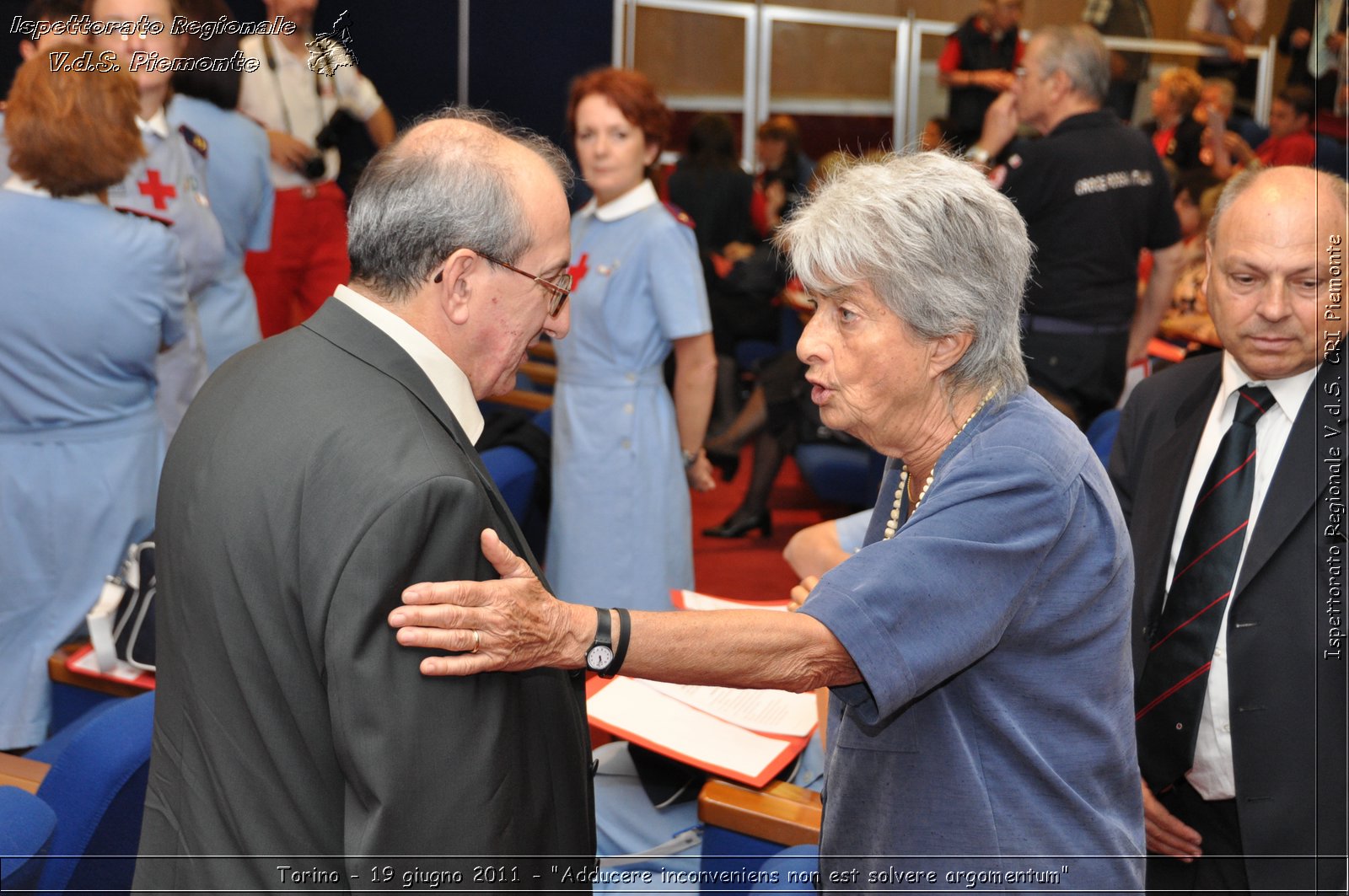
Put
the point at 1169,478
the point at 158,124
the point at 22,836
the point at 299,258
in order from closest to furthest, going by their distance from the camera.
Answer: the point at 22,836 < the point at 1169,478 < the point at 158,124 < the point at 299,258

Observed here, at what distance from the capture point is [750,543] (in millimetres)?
5566

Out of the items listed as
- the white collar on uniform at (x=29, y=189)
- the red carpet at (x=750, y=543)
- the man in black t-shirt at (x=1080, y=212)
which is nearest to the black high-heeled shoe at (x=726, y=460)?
the red carpet at (x=750, y=543)

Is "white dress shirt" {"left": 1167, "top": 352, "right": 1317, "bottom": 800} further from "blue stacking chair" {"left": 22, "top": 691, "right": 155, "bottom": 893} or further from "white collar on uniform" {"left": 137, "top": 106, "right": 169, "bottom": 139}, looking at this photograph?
"white collar on uniform" {"left": 137, "top": 106, "right": 169, "bottom": 139}

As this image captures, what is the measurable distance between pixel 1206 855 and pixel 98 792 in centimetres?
166

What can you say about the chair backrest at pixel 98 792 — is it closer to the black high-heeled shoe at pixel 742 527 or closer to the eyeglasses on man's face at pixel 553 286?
the eyeglasses on man's face at pixel 553 286

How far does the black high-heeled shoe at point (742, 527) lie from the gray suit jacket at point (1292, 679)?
3.90 meters

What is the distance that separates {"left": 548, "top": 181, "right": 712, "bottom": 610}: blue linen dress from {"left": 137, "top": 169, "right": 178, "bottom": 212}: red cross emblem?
3.64 feet

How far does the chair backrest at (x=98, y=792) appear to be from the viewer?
63.5 inches

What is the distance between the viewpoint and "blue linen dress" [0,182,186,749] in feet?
8.27

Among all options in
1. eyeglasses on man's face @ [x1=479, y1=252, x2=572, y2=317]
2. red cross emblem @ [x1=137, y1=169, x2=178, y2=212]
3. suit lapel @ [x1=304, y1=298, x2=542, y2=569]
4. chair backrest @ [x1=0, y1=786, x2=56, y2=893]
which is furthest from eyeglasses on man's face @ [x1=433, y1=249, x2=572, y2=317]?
red cross emblem @ [x1=137, y1=169, x2=178, y2=212]

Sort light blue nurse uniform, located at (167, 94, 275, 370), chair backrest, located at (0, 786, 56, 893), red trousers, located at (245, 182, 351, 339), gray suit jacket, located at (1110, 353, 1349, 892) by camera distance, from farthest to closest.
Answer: red trousers, located at (245, 182, 351, 339)
light blue nurse uniform, located at (167, 94, 275, 370)
gray suit jacket, located at (1110, 353, 1349, 892)
chair backrest, located at (0, 786, 56, 893)

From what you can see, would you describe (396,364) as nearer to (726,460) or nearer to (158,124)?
(158,124)

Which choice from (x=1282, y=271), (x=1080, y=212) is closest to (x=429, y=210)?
(x=1282, y=271)

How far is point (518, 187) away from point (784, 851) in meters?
1.07
